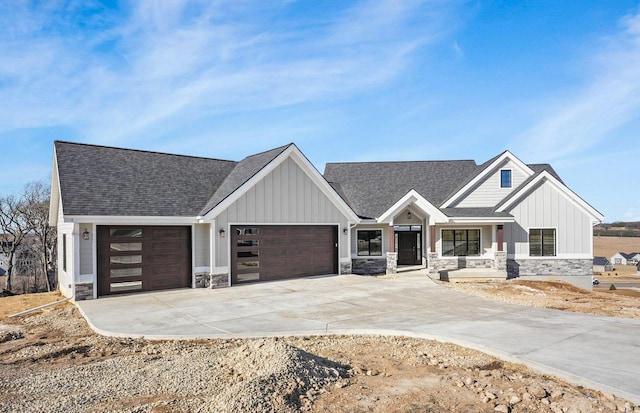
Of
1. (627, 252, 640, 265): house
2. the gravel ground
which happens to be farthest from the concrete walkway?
(627, 252, 640, 265): house

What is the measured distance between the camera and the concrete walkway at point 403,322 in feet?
21.2

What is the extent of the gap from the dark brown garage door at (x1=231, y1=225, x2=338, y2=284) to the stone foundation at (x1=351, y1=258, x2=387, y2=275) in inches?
95.5

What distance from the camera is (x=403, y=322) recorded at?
913cm

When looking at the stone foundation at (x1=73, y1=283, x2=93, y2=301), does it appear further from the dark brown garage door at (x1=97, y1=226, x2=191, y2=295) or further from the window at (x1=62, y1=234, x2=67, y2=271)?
the window at (x1=62, y1=234, x2=67, y2=271)

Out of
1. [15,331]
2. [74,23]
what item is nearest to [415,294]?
[15,331]

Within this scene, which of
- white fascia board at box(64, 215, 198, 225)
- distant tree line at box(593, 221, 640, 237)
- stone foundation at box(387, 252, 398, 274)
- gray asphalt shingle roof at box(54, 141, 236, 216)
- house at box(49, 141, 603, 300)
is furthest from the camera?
distant tree line at box(593, 221, 640, 237)

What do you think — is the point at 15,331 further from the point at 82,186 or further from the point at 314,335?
the point at 314,335

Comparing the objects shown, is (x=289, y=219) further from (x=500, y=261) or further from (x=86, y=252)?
(x=500, y=261)

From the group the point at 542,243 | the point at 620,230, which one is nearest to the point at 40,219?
the point at 542,243

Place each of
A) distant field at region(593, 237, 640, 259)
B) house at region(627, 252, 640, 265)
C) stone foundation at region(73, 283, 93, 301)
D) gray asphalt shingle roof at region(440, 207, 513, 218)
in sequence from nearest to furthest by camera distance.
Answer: stone foundation at region(73, 283, 93, 301), gray asphalt shingle roof at region(440, 207, 513, 218), house at region(627, 252, 640, 265), distant field at region(593, 237, 640, 259)

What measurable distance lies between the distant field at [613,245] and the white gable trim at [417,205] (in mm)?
73921

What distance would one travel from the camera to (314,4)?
13008mm

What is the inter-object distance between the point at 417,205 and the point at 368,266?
3623 mm

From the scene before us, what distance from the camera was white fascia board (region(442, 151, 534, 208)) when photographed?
808 inches
